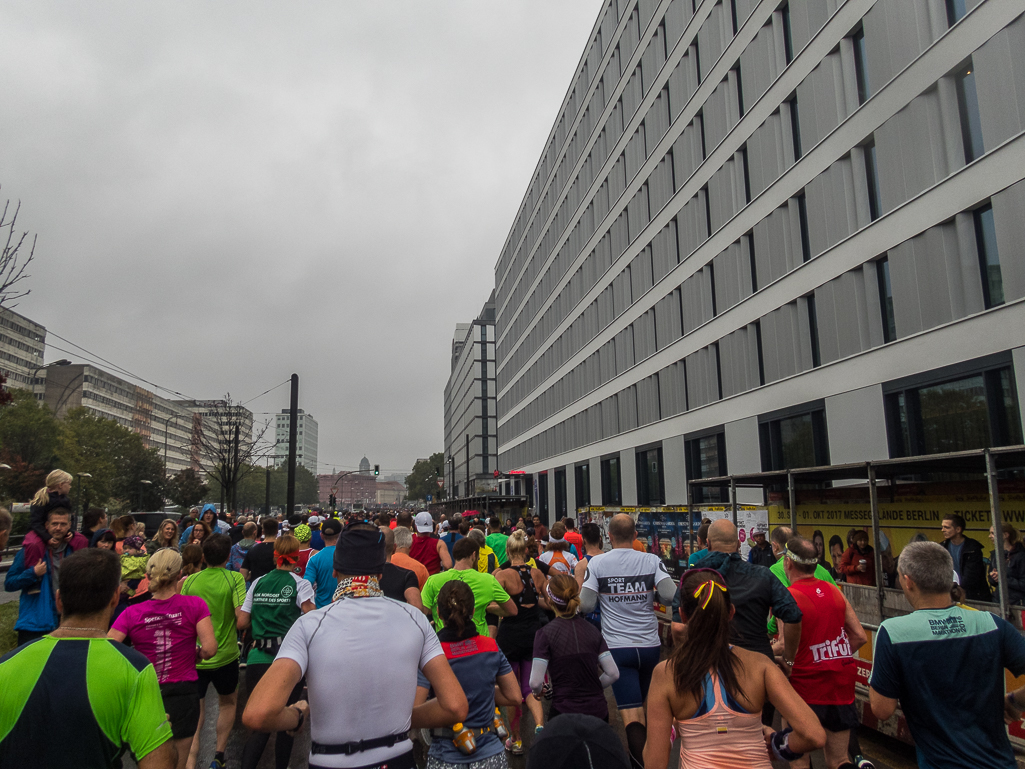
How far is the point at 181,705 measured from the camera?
5195 mm

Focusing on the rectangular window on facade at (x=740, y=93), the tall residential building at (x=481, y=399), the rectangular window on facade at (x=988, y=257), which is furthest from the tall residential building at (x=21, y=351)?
the rectangular window on facade at (x=988, y=257)

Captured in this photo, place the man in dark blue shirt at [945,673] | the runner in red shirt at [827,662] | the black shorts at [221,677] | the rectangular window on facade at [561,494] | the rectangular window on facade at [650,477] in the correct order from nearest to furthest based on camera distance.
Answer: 1. the man in dark blue shirt at [945,673]
2. the runner in red shirt at [827,662]
3. the black shorts at [221,677]
4. the rectangular window on facade at [650,477]
5. the rectangular window on facade at [561,494]

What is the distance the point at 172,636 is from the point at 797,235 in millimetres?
22225

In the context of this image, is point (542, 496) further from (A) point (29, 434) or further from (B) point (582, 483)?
(A) point (29, 434)

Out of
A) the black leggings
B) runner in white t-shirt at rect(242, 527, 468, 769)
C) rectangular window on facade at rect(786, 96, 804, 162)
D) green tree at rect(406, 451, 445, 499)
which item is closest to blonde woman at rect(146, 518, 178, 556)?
the black leggings

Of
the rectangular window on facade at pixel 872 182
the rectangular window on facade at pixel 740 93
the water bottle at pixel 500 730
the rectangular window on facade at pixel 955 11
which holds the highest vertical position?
the rectangular window on facade at pixel 740 93

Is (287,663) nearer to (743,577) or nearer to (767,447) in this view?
(743,577)

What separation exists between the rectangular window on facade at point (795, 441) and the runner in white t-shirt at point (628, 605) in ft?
55.3

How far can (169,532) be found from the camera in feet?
27.8

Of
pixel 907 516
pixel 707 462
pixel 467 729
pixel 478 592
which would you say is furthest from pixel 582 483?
pixel 467 729

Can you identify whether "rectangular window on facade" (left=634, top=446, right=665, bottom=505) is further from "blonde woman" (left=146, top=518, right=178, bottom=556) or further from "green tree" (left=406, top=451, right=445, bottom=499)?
"green tree" (left=406, top=451, right=445, bottom=499)

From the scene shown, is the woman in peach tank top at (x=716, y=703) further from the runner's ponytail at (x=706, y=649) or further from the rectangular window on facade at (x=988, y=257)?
the rectangular window on facade at (x=988, y=257)

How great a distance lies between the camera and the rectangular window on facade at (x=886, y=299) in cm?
1906

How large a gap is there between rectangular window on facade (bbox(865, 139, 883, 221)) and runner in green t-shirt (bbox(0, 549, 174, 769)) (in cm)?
2086
